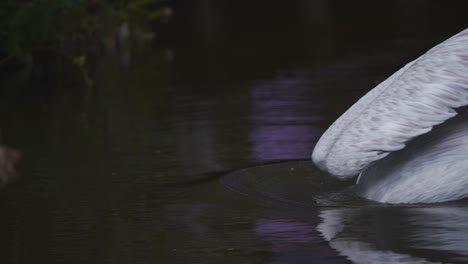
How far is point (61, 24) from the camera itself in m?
14.2

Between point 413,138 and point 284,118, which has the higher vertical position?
point 413,138

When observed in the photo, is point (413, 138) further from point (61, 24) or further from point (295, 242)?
point (61, 24)

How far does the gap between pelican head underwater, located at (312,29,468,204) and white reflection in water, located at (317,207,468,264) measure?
0.17m

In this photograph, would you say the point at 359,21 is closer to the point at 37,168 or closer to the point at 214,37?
the point at 214,37

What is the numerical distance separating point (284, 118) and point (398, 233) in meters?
→ 4.42

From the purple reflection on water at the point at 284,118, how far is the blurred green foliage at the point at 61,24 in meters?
1.51

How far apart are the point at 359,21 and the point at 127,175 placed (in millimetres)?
11431

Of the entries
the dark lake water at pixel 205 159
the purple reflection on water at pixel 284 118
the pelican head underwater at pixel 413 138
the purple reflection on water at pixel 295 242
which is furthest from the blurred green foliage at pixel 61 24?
the purple reflection on water at pixel 295 242

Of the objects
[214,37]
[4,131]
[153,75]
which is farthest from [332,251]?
[214,37]

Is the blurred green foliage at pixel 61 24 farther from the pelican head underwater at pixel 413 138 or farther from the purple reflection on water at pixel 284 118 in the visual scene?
the pelican head underwater at pixel 413 138

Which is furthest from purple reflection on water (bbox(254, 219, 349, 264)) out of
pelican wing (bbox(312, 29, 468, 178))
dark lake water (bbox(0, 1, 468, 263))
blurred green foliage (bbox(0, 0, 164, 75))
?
blurred green foliage (bbox(0, 0, 164, 75))

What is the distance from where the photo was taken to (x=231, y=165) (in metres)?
8.66

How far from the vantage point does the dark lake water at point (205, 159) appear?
627cm

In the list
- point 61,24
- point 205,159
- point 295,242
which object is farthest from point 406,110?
point 61,24
